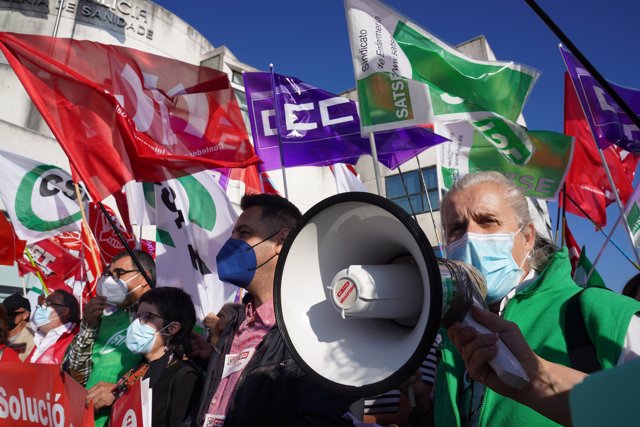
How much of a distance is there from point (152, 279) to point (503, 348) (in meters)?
3.44

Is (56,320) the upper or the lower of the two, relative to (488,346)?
lower

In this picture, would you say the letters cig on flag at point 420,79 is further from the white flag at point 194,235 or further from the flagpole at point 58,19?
the flagpole at point 58,19

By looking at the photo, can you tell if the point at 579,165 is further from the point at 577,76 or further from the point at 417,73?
the point at 417,73

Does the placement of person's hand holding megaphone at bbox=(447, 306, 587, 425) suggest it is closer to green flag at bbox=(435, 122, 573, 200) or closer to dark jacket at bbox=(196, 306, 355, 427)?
dark jacket at bbox=(196, 306, 355, 427)

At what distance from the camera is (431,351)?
2.32 meters

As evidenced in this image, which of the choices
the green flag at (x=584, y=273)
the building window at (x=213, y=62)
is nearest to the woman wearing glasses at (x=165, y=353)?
the green flag at (x=584, y=273)

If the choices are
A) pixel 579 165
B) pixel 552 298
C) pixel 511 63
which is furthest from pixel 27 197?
pixel 579 165

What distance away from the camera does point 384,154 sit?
5527mm

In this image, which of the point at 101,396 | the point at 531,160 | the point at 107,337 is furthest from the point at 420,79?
the point at 101,396

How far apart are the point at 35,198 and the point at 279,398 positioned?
4797 mm

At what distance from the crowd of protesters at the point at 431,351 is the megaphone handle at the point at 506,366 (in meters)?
0.02

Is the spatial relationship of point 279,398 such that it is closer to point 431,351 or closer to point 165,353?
point 431,351

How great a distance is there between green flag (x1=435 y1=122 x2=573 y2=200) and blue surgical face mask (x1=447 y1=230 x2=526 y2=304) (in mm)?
3365

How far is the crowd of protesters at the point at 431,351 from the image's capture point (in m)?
1.22
